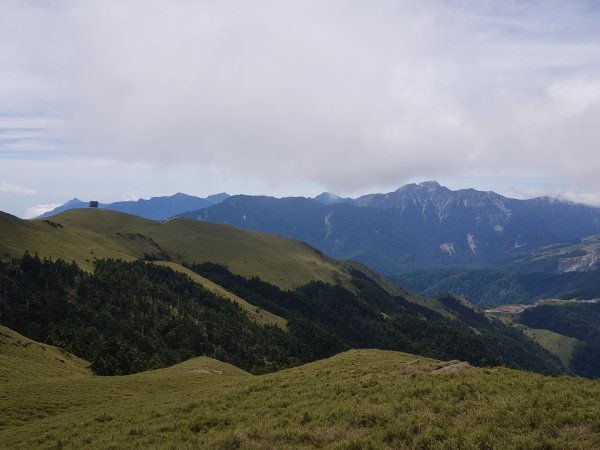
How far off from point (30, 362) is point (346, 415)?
191ft

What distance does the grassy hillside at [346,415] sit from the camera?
20.8 metres

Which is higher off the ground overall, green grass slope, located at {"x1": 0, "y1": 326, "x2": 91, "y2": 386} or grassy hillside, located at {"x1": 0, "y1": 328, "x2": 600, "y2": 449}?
grassy hillside, located at {"x1": 0, "y1": 328, "x2": 600, "y2": 449}

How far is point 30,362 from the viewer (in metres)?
65.2

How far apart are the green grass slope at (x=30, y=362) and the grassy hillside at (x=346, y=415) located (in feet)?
39.6

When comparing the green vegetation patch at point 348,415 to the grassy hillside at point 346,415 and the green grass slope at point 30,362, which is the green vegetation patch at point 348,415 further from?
the green grass slope at point 30,362

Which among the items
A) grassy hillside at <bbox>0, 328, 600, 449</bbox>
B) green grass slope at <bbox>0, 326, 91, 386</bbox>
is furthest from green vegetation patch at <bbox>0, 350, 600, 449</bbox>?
green grass slope at <bbox>0, 326, 91, 386</bbox>

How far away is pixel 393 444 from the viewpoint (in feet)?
68.6

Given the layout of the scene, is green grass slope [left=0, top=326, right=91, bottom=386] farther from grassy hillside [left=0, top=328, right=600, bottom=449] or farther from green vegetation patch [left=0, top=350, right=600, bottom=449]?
green vegetation patch [left=0, top=350, right=600, bottom=449]

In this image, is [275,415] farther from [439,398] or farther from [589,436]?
[589,436]

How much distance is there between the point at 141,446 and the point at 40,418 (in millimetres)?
19030

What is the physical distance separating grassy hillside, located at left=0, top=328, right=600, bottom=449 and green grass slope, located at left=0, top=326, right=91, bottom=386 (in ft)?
39.6

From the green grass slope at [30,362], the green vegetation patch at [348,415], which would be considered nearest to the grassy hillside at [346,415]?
the green vegetation patch at [348,415]

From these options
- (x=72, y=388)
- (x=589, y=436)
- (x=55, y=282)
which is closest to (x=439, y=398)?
(x=589, y=436)

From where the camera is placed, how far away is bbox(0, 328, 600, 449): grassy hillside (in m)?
20.8
